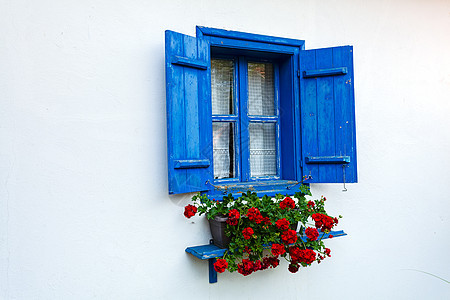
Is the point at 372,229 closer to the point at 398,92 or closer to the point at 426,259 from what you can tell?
the point at 426,259

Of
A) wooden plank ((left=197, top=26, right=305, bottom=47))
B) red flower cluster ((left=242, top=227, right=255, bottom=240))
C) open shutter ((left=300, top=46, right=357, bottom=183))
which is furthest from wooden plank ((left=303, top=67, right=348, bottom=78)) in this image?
red flower cluster ((left=242, top=227, right=255, bottom=240))

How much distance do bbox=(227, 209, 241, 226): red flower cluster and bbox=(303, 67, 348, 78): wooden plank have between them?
49.0 inches

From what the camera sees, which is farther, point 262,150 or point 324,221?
point 262,150

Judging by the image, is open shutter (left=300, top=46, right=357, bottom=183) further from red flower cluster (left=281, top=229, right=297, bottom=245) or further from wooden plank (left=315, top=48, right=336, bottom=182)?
red flower cluster (left=281, top=229, right=297, bottom=245)

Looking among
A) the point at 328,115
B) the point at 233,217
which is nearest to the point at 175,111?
the point at 233,217

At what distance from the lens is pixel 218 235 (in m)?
2.44

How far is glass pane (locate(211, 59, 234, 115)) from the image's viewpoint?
284 centimetres

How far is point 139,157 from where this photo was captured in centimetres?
239

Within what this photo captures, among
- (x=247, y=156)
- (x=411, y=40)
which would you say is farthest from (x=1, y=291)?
(x=411, y=40)

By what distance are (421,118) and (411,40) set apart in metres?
0.73

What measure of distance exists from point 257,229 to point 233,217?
0.20 meters

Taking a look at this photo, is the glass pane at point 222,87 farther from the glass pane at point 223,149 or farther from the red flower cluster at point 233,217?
the red flower cluster at point 233,217

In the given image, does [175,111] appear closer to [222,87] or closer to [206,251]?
[222,87]

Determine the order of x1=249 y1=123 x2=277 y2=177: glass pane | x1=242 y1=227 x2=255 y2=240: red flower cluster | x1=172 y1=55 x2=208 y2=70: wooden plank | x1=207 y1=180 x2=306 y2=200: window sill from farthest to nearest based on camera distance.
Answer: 1. x1=249 y1=123 x2=277 y2=177: glass pane
2. x1=207 y1=180 x2=306 y2=200: window sill
3. x1=172 y1=55 x2=208 y2=70: wooden plank
4. x1=242 y1=227 x2=255 y2=240: red flower cluster
